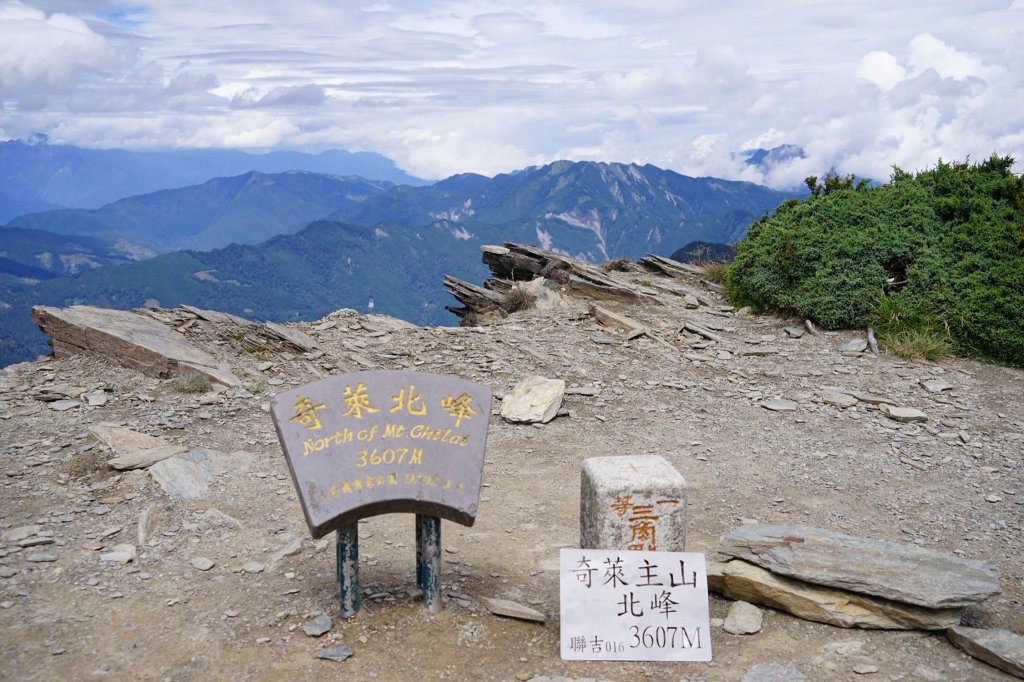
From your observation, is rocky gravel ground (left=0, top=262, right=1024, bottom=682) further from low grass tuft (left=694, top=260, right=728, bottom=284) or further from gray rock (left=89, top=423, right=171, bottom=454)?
low grass tuft (left=694, top=260, right=728, bottom=284)

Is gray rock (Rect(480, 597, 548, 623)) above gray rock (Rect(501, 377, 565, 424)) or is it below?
below

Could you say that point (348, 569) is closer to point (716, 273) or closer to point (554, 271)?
point (554, 271)

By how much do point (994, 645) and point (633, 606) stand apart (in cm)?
286

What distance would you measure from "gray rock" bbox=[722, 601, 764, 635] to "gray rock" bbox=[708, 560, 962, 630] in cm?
15

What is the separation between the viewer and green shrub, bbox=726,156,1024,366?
15086mm

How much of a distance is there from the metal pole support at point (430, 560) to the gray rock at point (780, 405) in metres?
8.19

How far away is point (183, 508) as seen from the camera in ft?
30.0

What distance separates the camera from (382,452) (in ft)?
20.6

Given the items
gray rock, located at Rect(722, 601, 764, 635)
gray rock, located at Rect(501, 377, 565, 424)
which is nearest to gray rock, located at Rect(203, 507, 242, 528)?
gray rock, located at Rect(501, 377, 565, 424)

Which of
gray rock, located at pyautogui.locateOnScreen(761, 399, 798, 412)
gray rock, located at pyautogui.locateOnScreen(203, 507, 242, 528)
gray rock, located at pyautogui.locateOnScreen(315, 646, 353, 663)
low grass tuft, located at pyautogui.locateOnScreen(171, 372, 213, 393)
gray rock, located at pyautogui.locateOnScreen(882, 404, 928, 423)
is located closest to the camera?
gray rock, located at pyautogui.locateOnScreen(315, 646, 353, 663)

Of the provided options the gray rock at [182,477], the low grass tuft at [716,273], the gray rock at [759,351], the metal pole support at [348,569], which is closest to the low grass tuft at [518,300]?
the low grass tuft at [716,273]

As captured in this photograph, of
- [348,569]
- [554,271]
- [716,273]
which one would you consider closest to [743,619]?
[348,569]

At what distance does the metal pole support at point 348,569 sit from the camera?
6.47m

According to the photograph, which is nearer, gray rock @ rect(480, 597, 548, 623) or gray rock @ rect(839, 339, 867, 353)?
gray rock @ rect(480, 597, 548, 623)
